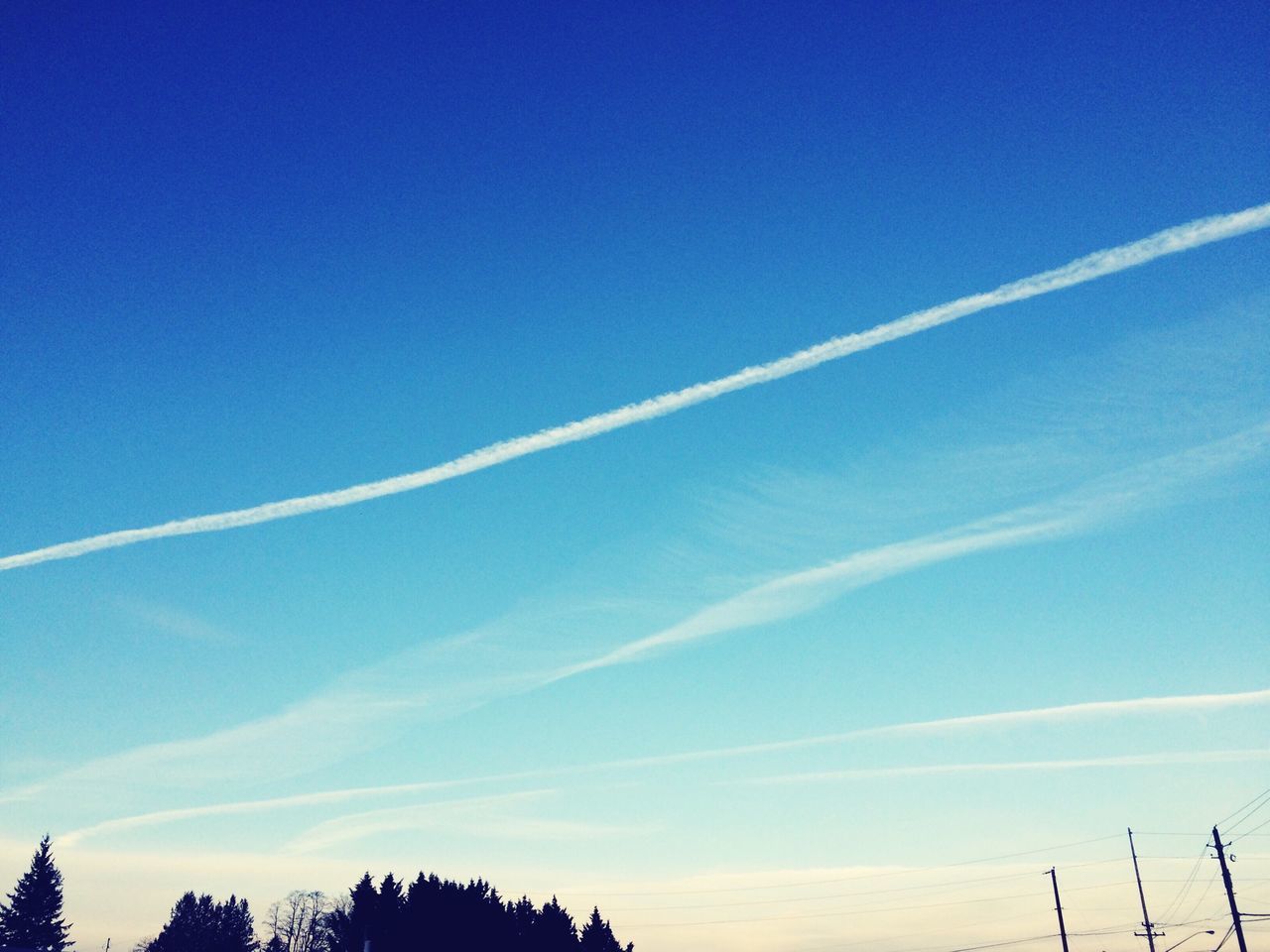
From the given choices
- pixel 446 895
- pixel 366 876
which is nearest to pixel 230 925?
pixel 366 876

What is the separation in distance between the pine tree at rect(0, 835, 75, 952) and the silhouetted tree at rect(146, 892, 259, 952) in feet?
89.9

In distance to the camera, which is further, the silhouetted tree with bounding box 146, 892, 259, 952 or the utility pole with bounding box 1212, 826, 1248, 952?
the silhouetted tree with bounding box 146, 892, 259, 952

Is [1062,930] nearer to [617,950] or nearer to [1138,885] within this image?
[1138,885]

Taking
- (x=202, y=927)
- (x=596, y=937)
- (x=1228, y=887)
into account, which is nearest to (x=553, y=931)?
(x=596, y=937)

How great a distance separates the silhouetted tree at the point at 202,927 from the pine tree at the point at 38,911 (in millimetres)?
27387

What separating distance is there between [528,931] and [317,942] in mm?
64075

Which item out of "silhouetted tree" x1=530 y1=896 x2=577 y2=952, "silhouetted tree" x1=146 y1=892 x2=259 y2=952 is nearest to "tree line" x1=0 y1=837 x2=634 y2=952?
"silhouetted tree" x1=530 y1=896 x2=577 y2=952

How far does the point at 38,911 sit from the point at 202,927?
1955 inches

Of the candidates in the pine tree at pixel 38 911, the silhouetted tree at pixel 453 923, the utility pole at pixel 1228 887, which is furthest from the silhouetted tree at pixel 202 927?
the utility pole at pixel 1228 887

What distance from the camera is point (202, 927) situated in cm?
13712

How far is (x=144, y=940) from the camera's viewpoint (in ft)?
445

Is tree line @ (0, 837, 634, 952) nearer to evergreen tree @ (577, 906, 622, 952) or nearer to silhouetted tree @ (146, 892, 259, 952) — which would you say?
evergreen tree @ (577, 906, 622, 952)

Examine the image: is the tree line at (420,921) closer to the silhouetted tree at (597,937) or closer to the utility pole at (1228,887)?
the silhouetted tree at (597,937)

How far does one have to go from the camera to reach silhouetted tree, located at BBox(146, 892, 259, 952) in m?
127
